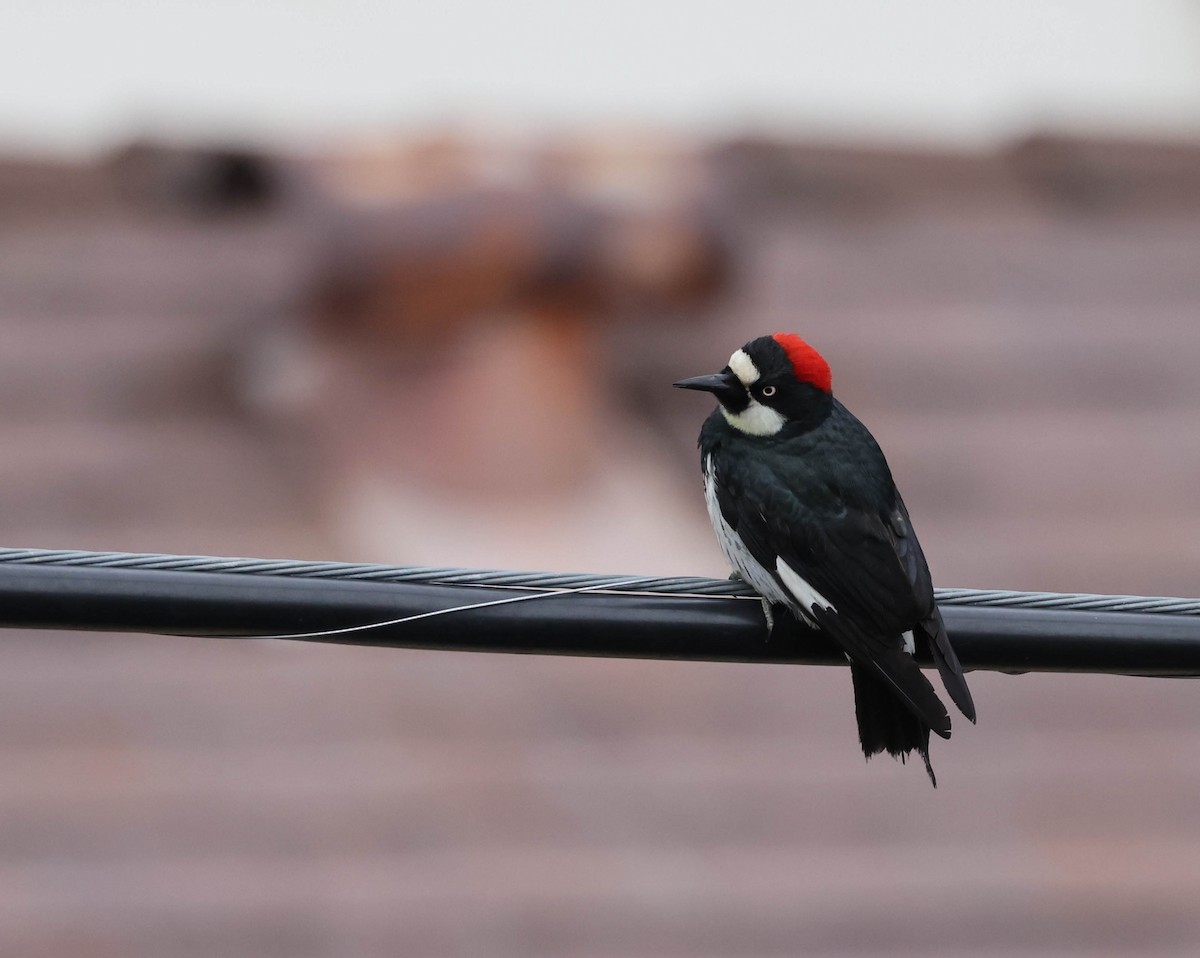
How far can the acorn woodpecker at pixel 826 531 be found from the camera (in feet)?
11.1

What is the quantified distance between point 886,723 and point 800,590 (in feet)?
1.22

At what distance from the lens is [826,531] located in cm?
376

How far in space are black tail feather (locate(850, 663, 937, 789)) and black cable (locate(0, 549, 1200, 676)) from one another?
1.45 ft

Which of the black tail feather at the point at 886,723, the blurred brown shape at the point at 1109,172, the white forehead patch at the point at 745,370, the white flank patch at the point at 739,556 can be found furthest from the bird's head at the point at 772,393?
the blurred brown shape at the point at 1109,172

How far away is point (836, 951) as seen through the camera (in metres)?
6.96

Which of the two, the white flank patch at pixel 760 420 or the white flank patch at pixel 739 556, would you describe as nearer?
the white flank patch at pixel 739 556

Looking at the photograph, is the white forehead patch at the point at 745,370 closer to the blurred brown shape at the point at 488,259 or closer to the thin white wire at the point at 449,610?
the thin white wire at the point at 449,610

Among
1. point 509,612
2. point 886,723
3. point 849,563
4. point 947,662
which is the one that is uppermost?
point 509,612

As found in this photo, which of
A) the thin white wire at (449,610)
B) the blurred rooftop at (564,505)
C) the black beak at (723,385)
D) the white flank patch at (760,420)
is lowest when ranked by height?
the blurred rooftop at (564,505)

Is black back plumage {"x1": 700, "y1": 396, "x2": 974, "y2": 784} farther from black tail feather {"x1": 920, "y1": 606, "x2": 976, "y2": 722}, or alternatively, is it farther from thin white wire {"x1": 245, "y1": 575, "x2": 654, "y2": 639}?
thin white wire {"x1": 245, "y1": 575, "x2": 654, "y2": 639}

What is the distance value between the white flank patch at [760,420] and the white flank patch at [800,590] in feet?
1.68

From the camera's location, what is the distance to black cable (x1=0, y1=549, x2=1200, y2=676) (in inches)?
114

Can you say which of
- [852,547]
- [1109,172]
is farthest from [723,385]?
[1109,172]

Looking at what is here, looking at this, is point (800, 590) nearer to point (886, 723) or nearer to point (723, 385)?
point (886, 723)
